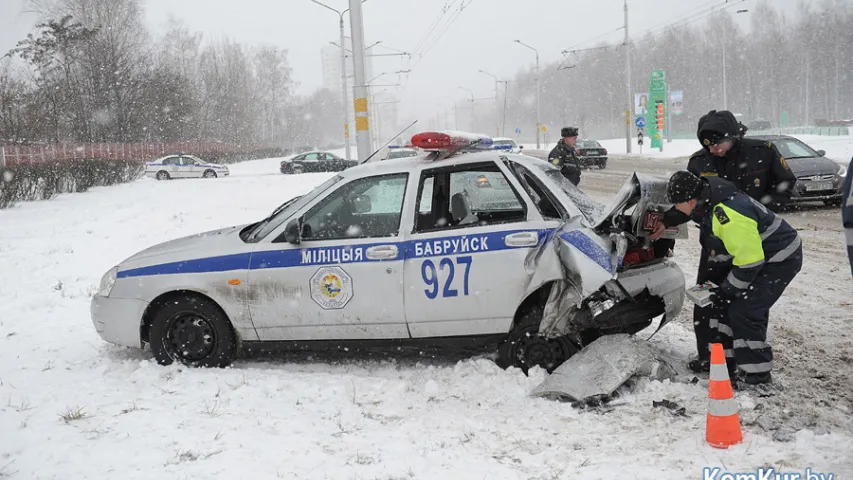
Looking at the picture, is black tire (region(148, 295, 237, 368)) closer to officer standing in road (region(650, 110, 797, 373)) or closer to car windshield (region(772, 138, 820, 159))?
officer standing in road (region(650, 110, 797, 373))

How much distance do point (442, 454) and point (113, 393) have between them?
2.53 metres

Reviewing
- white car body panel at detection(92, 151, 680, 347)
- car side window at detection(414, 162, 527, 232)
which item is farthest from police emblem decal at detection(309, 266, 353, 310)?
car side window at detection(414, 162, 527, 232)

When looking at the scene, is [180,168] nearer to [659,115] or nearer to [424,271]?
[659,115]

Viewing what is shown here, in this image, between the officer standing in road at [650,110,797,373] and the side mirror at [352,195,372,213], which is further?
the side mirror at [352,195,372,213]

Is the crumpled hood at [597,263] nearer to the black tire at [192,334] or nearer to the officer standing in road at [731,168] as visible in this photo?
the officer standing in road at [731,168]

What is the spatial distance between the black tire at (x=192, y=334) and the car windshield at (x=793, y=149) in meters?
12.2

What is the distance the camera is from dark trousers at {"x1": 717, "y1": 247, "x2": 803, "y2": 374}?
433 centimetres

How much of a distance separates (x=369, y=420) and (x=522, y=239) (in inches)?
63.2

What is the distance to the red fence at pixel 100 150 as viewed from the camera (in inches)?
791

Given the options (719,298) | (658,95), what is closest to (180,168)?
(658,95)

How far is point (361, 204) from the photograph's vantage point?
5.28 metres

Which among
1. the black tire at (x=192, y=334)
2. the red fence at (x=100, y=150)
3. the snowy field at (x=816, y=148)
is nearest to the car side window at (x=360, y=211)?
the black tire at (x=192, y=334)

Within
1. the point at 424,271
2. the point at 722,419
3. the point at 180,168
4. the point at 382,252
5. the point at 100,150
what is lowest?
the point at 722,419

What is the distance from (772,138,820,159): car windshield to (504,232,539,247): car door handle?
10.9 meters
